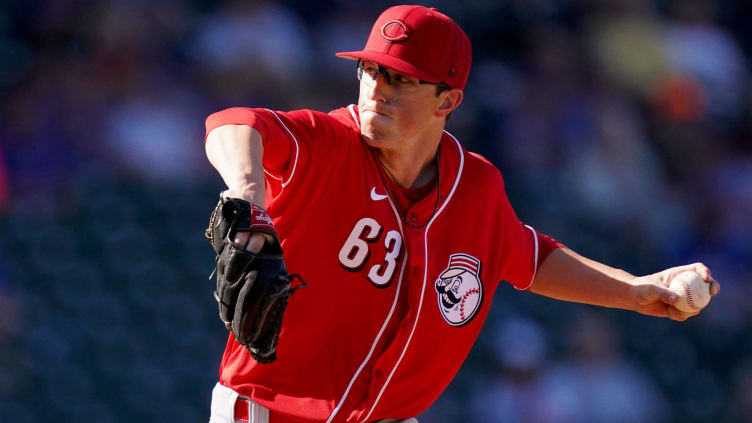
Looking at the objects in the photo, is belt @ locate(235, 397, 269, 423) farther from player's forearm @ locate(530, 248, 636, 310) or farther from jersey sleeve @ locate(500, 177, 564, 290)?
player's forearm @ locate(530, 248, 636, 310)

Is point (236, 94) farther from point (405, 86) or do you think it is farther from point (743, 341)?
point (743, 341)

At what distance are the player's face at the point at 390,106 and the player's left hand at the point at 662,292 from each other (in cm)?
87

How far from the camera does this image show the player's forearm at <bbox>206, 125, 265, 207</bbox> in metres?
2.13

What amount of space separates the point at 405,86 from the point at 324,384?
83cm

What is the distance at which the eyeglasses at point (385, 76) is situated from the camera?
8.68ft

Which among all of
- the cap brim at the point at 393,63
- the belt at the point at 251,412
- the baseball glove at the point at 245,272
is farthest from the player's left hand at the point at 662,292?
the baseball glove at the point at 245,272

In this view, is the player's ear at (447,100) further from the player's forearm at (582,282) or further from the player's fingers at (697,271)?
the player's fingers at (697,271)

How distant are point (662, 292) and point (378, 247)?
93 cm

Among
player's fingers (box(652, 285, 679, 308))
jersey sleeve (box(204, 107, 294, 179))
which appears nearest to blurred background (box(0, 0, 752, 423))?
player's fingers (box(652, 285, 679, 308))

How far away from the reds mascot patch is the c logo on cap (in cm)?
61

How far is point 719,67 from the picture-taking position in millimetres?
6832

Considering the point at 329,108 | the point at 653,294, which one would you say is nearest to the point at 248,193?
the point at 653,294

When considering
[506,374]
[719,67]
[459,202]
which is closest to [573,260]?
[459,202]

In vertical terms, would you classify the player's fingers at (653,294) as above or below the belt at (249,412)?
above
